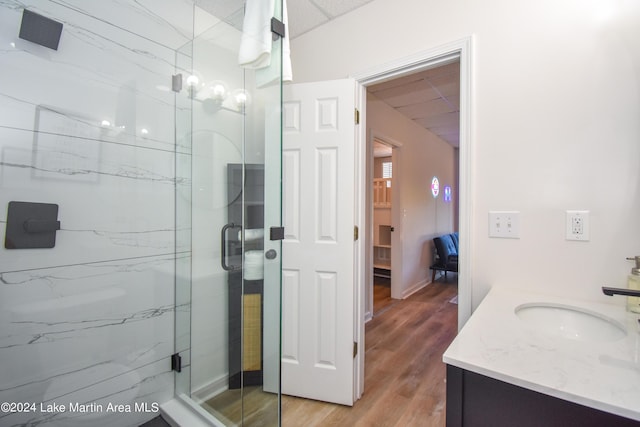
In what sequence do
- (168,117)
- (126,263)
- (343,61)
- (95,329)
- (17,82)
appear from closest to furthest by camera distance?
(17,82), (95,329), (126,263), (168,117), (343,61)

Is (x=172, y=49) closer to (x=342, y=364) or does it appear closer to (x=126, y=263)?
(x=126, y=263)

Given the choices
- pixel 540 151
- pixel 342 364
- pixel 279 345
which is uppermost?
pixel 540 151

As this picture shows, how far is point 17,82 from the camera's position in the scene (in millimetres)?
1212

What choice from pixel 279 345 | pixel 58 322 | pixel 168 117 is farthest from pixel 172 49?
pixel 279 345

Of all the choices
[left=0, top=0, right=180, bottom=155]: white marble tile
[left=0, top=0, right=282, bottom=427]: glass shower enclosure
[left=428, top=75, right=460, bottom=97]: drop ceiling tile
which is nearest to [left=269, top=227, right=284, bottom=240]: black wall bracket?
[left=0, top=0, right=282, bottom=427]: glass shower enclosure

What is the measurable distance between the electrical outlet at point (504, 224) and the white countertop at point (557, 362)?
1.59 feet

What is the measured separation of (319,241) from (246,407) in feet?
3.19

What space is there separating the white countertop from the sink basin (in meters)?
0.05

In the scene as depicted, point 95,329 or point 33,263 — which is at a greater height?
point 33,263

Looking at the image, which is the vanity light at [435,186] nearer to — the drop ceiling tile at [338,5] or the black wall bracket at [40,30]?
the drop ceiling tile at [338,5]

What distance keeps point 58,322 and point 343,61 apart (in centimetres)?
213

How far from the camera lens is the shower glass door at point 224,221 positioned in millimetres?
1488

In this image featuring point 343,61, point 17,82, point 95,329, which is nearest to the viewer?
point 17,82

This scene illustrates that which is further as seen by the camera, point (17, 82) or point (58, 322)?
point (58, 322)
